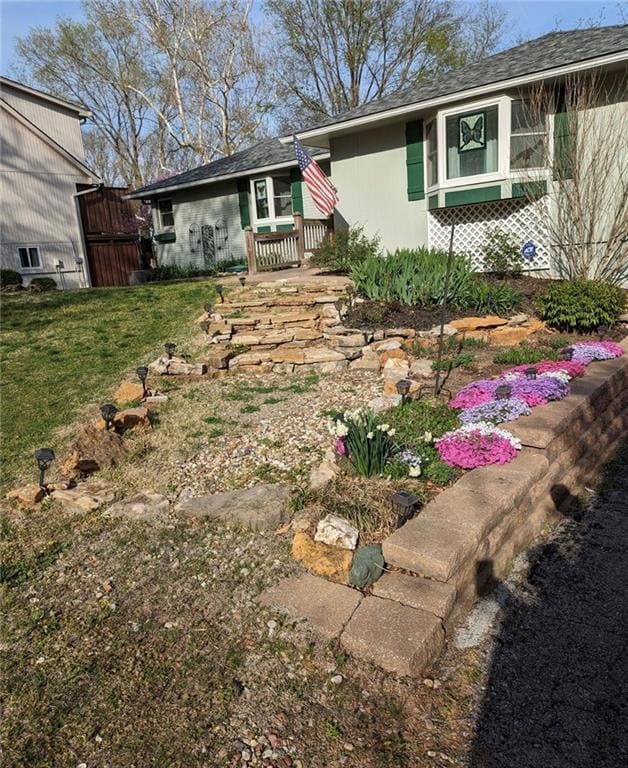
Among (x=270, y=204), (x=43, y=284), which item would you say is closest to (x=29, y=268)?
(x=43, y=284)

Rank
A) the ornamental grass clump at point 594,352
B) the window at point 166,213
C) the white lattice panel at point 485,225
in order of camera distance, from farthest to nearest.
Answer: the window at point 166,213
the white lattice panel at point 485,225
the ornamental grass clump at point 594,352

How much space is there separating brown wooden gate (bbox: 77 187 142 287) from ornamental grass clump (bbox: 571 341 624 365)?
18.0 m

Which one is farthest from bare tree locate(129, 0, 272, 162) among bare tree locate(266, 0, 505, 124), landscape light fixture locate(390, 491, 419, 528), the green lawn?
landscape light fixture locate(390, 491, 419, 528)

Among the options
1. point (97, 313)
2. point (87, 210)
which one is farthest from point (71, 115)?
point (97, 313)

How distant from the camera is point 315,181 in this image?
11.6 metres

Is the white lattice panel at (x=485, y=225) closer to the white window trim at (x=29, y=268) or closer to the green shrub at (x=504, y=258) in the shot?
the green shrub at (x=504, y=258)

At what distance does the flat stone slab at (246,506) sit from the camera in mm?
3286

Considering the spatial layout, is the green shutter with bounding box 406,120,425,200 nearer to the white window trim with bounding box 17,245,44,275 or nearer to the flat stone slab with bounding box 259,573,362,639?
the flat stone slab with bounding box 259,573,362,639

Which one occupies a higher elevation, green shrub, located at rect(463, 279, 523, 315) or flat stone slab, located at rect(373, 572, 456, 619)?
green shrub, located at rect(463, 279, 523, 315)

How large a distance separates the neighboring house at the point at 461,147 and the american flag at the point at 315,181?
1156 millimetres

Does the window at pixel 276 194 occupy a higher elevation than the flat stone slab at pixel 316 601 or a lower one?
higher

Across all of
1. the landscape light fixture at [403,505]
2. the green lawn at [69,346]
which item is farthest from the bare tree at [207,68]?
the landscape light fixture at [403,505]

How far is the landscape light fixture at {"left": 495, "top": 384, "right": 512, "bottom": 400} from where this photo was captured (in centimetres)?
416

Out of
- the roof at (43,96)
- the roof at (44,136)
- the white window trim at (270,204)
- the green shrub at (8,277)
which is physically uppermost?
the roof at (43,96)
